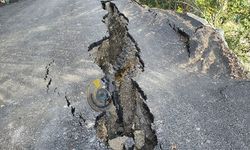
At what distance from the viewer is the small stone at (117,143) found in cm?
314

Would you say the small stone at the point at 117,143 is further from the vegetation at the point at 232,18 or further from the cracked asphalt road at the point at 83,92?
the vegetation at the point at 232,18

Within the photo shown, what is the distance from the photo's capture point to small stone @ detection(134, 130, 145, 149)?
3201 millimetres

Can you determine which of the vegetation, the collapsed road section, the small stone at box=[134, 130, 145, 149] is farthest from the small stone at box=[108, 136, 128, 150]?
the vegetation

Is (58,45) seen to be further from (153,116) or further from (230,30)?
(230,30)

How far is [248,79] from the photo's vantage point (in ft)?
13.2

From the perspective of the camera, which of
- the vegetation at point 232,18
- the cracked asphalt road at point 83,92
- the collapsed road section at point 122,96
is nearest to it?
the cracked asphalt road at point 83,92

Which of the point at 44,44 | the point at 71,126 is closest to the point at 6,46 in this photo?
the point at 44,44

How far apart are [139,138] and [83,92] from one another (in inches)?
37.1

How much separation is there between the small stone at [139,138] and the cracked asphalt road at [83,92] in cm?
20

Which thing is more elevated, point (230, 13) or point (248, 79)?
point (248, 79)

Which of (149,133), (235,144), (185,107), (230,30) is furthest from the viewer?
(230,30)

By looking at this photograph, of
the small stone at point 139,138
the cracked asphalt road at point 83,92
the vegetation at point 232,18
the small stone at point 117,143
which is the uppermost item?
the cracked asphalt road at point 83,92

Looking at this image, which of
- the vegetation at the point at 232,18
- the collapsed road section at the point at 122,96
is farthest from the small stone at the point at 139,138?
the vegetation at the point at 232,18

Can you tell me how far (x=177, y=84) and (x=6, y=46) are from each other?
287 cm
